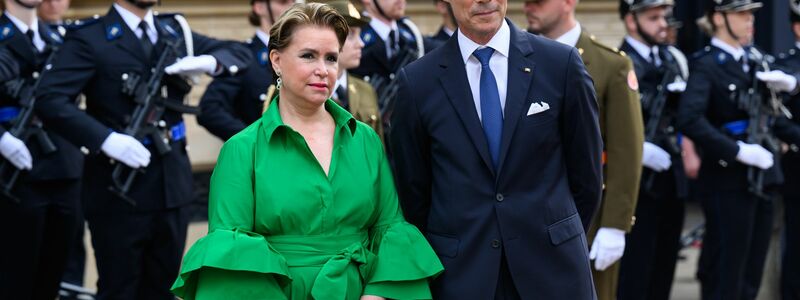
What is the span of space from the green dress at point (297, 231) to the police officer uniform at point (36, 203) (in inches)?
128

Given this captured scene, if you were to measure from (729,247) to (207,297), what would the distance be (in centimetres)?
460

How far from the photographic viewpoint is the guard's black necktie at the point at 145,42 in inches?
262

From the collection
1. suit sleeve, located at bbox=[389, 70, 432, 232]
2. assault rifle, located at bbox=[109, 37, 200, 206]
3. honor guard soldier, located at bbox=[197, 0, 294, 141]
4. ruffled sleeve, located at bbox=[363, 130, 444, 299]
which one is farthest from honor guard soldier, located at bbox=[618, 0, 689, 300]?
ruffled sleeve, located at bbox=[363, 130, 444, 299]

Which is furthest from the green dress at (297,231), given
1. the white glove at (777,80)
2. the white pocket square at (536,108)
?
the white glove at (777,80)

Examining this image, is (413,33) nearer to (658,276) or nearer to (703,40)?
(658,276)

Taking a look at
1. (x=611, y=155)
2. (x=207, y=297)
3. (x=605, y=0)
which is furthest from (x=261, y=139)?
(x=605, y=0)

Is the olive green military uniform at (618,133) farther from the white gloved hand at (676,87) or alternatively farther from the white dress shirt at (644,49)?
the white dress shirt at (644,49)

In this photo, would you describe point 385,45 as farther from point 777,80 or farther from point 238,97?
point 777,80

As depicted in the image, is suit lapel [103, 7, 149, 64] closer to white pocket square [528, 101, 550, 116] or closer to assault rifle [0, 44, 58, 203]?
assault rifle [0, 44, 58, 203]

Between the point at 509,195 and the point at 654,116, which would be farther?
the point at 654,116

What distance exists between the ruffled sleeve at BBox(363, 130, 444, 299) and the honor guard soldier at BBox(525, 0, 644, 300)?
159 cm

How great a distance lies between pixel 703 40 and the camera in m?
12.8

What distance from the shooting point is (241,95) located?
7.55m

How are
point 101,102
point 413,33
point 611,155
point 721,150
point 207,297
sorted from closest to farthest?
point 207,297 → point 611,155 → point 101,102 → point 721,150 → point 413,33
